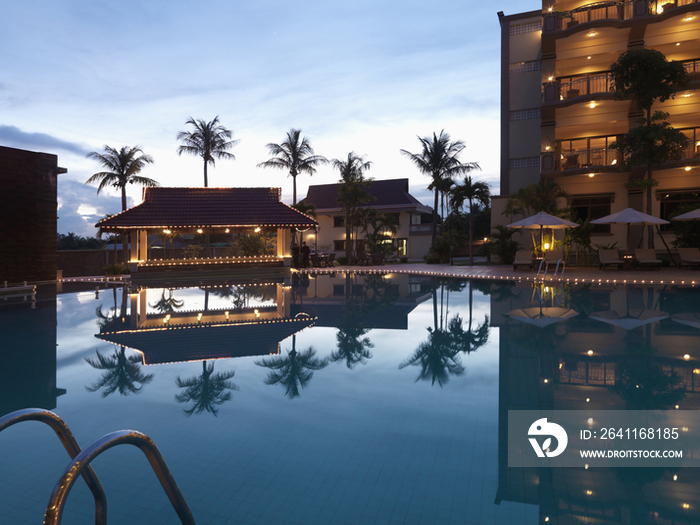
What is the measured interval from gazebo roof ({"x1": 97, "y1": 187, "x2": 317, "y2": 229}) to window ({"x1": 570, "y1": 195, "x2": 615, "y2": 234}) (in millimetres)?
13931

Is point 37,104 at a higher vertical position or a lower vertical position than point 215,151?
higher

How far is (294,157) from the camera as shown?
108 ft

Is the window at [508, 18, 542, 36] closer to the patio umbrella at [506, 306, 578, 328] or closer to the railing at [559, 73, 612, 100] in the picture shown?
the railing at [559, 73, 612, 100]

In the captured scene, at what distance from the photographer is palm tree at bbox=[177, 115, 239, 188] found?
32000 mm

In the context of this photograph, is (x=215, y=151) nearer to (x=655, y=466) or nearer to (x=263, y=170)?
(x=263, y=170)

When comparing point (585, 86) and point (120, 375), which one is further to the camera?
point (585, 86)

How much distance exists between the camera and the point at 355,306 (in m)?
11.4

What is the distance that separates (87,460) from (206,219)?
21210mm

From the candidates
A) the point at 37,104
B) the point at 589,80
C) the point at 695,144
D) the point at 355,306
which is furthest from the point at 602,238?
the point at 37,104

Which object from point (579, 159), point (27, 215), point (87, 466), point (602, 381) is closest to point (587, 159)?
point (579, 159)

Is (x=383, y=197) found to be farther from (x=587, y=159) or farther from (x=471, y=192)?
(x=587, y=159)

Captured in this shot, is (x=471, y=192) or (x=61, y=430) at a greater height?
(x=471, y=192)

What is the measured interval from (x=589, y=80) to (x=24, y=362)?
25.3m

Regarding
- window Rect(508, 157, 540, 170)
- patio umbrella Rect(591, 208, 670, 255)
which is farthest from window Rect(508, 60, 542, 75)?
patio umbrella Rect(591, 208, 670, 255)
